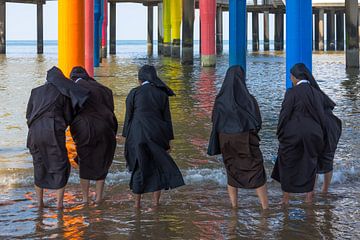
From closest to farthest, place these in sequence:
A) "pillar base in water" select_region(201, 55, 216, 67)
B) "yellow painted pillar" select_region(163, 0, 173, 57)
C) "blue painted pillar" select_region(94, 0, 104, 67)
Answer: "blue painted pillar" select_region(94, 0, 104, 67) → "pillar base in water" select_region(201, 55, 216, 67) → "yellow painted pillar" select_region(163, 0, 173, 57)

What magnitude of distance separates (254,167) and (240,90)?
760 millimetres

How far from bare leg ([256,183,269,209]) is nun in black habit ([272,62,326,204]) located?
267 mm

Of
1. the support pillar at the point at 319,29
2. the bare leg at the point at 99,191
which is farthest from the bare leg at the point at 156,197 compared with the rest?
the support pillar at the point at 319,29

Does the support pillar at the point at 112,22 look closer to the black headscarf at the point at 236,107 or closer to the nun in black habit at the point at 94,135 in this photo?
the nun in black habit at the point at 94,135

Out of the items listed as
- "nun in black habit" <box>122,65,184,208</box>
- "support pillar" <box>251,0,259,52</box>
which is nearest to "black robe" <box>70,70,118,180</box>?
"nun in black habit" <box>122,65,184,208</box>

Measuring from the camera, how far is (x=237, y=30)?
82.7 feet

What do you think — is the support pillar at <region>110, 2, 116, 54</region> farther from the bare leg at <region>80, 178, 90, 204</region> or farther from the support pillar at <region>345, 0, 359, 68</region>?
the bare leg at <region>80, 178, 90, 204</region>

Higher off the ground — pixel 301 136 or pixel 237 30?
pixel 237 30

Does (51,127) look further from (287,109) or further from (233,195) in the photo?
(287,109)

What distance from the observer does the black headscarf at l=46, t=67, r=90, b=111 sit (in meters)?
6.75

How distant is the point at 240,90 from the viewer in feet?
21.7

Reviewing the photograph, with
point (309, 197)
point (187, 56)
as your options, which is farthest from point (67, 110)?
point (187, 56)

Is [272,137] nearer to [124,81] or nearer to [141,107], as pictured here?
[141,107]

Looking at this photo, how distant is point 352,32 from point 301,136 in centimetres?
2579
